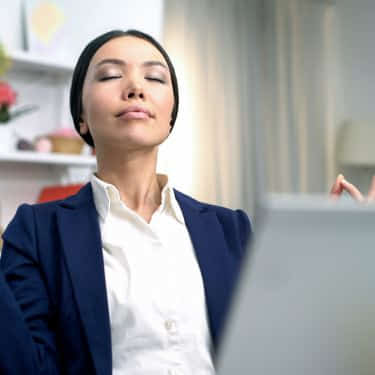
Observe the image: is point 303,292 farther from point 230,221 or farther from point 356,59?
point 356,59

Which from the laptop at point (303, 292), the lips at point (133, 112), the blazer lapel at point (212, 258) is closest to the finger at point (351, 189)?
the blazer lapel at point (212, 258)

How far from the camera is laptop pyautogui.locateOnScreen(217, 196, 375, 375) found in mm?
332

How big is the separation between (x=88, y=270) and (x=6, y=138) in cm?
166

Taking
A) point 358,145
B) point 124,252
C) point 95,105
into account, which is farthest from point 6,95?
point 358,145

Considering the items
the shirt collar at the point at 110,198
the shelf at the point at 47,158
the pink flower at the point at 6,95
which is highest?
the pink flower at the point at 6,95

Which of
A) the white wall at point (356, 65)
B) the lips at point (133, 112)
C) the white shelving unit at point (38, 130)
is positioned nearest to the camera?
the lips at point (133, 112)

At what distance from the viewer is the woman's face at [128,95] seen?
98cm

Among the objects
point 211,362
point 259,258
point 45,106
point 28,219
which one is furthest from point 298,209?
point 45,106

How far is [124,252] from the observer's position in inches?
36.6

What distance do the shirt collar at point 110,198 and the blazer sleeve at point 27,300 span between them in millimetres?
115

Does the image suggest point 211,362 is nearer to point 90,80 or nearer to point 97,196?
point 97,196

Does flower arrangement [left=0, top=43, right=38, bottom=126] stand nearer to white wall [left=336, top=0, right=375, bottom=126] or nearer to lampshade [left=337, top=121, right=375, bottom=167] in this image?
lampshade [left=337, top=121, right=375, bottom=167]

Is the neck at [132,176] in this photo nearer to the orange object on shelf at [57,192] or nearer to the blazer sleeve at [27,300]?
the blazer sleeve at [27,300]

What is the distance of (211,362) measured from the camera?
0.90 meters
